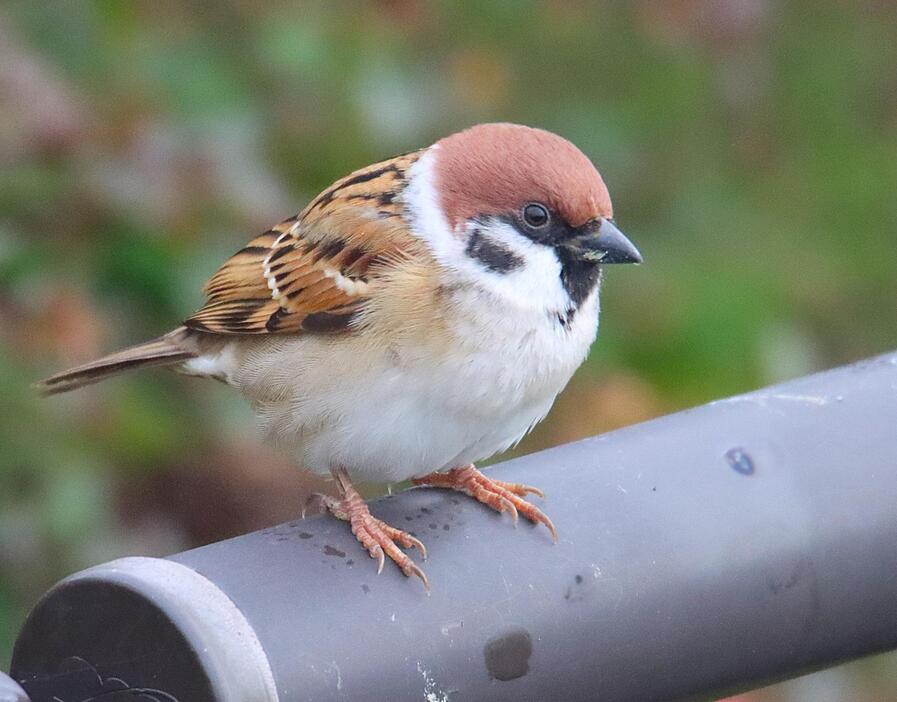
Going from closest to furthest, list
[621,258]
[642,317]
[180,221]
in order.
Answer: [621,258] < [180,221] < [642,317]

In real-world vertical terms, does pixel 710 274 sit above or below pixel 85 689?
above

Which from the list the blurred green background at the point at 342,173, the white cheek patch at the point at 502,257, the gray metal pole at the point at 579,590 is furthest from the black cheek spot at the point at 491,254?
the blurred green background at the point at 342,173

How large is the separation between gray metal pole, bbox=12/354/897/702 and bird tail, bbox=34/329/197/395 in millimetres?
884

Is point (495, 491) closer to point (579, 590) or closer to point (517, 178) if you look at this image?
point (579, 590)

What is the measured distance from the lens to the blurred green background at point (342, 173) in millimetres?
2887

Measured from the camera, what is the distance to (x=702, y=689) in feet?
5.97

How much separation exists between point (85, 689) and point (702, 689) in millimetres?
648

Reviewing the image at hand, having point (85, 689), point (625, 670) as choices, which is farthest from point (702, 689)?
point (85, 689)

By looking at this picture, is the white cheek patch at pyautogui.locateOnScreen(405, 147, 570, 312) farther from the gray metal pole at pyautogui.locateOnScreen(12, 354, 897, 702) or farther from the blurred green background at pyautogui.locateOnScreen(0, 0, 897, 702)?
the blurred green background at pyautogui.locateOnScreen(0, 0, 897, 702)

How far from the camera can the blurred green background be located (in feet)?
9.47

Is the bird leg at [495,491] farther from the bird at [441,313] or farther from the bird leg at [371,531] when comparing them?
the bird leg at [371,531]

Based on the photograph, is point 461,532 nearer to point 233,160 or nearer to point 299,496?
point 233,160

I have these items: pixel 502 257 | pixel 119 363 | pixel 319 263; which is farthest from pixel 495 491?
pixel 119 363

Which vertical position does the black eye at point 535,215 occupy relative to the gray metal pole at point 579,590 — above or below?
above
